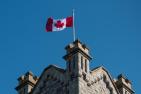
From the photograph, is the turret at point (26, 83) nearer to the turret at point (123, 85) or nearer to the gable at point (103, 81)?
the gable at point (103, 81)

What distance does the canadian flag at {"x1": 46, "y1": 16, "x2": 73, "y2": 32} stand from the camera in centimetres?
6112

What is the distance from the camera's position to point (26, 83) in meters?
61.6

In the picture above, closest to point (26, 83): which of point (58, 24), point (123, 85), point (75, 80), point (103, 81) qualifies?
point (58, 24)

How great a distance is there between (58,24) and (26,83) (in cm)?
688

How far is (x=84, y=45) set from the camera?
57562mm

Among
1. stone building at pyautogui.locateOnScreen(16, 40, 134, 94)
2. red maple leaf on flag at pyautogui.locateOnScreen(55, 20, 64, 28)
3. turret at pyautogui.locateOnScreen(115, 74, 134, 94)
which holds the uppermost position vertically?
red maple leaf on flag at pyautogui.locateOnScreen(55, 20, 64, 28)

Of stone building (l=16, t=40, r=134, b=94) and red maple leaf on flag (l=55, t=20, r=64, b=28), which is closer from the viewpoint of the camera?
stone building (l=16, t=40, r=134, b=94)

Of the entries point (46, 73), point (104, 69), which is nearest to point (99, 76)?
point (104, 69)

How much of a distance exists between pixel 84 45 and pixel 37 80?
6.95 metres

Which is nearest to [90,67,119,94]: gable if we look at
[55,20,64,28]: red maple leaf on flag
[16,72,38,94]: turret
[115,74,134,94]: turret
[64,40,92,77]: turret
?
[115,74,134,94]: turret

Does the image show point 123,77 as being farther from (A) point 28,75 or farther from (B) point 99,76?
(A) point 28,75

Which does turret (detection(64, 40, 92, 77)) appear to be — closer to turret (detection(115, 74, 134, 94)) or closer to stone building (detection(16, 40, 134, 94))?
stone building (detection(16, 40, 134, 94))

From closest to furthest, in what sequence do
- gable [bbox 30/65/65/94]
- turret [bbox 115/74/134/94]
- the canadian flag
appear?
gable [bbox 30/65/65/94] < the canadian flag < turret [bbox 115/74/134/94]

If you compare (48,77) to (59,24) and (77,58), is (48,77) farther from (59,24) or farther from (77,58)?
(59,24)
